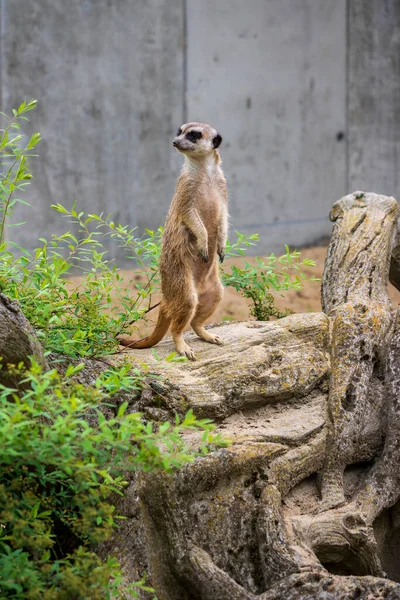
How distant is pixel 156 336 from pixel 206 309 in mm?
224

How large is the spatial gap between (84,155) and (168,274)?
13.1 ft

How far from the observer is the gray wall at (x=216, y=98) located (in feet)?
21.8

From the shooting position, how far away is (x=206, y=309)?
3.24 meters

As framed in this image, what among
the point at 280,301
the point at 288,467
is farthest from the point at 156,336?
the point at 280,301

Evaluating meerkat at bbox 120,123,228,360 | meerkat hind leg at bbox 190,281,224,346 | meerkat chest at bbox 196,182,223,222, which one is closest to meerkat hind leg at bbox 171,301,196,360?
meerkat at bbox 120,123,228,360

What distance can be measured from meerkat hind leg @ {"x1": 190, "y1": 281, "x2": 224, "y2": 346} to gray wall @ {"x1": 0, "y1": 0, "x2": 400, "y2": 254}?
367cm

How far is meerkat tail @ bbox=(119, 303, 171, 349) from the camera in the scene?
3132mm

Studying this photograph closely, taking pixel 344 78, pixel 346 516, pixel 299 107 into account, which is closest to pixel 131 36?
pixel 299 107

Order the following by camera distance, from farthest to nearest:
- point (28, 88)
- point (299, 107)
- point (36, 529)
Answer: point (299, 107), point (28, 88), point (36, 529)

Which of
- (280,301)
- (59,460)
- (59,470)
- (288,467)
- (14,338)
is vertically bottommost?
(280,301)

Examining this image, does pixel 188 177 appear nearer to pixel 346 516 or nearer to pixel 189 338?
pixel 189 338

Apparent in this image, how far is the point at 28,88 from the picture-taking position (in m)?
6.46

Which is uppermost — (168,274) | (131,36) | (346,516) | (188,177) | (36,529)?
(131,36)

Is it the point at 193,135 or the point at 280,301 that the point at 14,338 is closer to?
the point at 193,135
